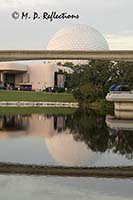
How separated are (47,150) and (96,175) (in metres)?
5.35

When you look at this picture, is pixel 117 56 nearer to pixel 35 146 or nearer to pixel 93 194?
pixel 35 146

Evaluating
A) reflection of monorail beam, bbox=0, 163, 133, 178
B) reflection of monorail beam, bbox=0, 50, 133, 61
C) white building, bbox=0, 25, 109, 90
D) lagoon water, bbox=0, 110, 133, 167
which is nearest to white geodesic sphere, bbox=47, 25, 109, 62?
white building, bbox=0, 25, 109, 90

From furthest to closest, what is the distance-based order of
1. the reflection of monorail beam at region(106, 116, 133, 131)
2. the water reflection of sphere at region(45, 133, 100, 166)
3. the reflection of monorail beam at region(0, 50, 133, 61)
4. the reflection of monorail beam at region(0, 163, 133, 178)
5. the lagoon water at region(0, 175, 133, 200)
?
the reflection of monorail beam at region(0, 50, 133, 61) → the reflection of monorail beam at region(106, 116, 133, 131) → the water reflection of sphere at region(45, 133, 100, 166) → the reflection of monorail beam at region(0, 163, 133, 178) → the lagoon water at region(0, 175, 133, 200)

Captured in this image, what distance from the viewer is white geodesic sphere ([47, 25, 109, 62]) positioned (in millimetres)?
106375

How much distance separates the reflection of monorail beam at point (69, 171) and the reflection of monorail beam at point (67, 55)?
73.8ft

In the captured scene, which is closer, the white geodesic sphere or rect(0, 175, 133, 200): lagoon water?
rect(0, 175, 133, 200): lagoon water

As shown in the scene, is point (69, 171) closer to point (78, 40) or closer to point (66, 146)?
point (66, 146)

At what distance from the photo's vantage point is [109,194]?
10.1 metres

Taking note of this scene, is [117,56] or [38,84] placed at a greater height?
[117,56]

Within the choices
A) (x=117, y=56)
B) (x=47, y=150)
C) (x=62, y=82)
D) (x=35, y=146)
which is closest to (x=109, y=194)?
(x=47, y=150)

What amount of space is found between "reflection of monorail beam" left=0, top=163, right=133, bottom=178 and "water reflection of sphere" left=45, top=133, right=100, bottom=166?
3.57 feet

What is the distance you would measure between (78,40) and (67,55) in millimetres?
71226

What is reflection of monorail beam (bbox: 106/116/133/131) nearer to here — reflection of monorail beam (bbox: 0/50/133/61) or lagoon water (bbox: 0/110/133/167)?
lagoon water (bbox: 0/110/133/167)

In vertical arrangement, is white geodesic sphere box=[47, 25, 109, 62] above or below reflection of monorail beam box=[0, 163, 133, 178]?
above
